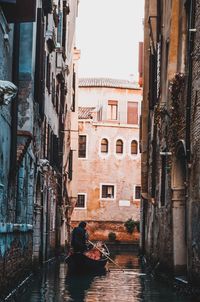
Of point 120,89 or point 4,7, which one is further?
point 120,89

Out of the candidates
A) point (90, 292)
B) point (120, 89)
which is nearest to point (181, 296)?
point (90, 292)

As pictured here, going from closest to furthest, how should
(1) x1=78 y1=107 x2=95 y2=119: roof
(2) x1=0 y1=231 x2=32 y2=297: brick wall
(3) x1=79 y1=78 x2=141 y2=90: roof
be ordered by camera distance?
(2) x1=0 y1=231 x2=32 y2=297: brick wall < (1) x1=78 y1=107 x2=95 y2=119: roof < (3) x1=79 y1=78 x2=141 y2=90: roof

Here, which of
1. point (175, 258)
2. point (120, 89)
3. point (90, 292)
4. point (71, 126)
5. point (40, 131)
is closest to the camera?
point (90, 292)

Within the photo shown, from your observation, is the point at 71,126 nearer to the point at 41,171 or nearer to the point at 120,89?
the point at 120,89

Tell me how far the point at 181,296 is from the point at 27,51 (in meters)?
6.03

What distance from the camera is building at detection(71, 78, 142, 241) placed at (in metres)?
52.3

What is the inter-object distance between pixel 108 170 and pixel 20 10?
136ft

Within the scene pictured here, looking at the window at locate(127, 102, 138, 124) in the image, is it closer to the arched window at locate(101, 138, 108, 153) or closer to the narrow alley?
the arched window at locate(101, 138, 108, 153)

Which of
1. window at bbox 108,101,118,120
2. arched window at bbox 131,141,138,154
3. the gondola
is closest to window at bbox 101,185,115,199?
arched window at bbox 131,141,138,154

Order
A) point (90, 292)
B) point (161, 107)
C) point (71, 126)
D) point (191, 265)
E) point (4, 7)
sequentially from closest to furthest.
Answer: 1. point (4, 7)
2. point (191, 265)
3. point (90, 292)
4. point (161, 107)
5. point (71, 126)

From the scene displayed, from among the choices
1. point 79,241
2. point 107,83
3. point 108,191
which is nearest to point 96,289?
point 79,241

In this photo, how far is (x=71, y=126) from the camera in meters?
42.8

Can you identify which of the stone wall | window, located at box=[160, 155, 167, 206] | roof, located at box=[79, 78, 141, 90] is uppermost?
roof, located at box=[79, 78, 141, 90]

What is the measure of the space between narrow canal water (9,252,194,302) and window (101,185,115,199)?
31.2 m
